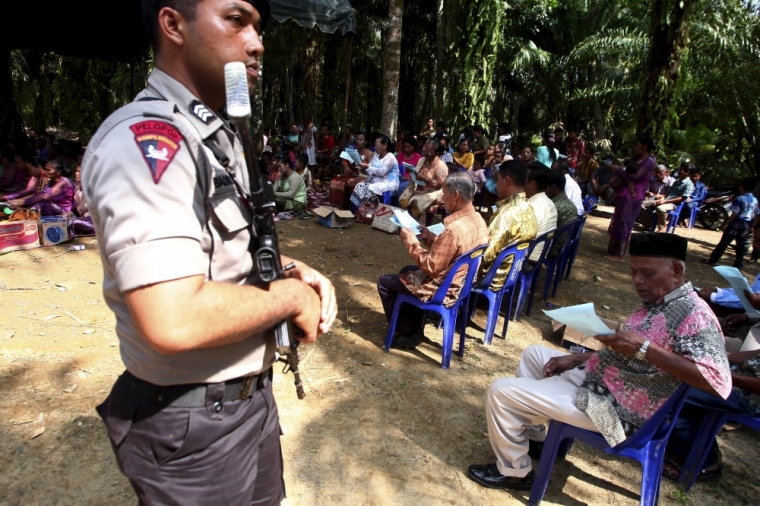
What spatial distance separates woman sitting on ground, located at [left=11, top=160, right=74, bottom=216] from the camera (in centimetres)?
639

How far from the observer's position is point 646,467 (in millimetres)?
2291

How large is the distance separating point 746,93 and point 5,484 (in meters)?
14.2

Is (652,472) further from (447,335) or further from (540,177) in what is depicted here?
(540,177)

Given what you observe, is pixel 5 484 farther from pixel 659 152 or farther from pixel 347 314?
pixel 659 152

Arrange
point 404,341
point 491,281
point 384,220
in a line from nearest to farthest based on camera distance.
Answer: point 404,341, point 491,281, point 384,220

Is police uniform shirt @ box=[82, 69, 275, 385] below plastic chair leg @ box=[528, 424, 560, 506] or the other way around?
the other way around

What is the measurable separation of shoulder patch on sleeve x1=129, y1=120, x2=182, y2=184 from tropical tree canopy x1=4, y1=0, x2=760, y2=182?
7.06m

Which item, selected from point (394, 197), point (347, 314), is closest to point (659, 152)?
point (394, 197)

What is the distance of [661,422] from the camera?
222cm

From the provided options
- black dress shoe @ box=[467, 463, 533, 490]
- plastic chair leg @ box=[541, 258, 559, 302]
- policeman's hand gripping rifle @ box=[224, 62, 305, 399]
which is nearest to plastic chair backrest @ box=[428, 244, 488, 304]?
black dress shoe @ box=[467, 463, 533, 490]

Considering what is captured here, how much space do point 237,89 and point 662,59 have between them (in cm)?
900

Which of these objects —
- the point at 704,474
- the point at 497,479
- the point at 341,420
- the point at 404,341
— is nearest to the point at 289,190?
the point at 404,341

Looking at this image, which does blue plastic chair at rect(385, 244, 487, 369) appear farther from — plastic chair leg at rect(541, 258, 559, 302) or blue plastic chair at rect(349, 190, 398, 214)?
blue plastic chair at rect(349, 190, 398, 214)

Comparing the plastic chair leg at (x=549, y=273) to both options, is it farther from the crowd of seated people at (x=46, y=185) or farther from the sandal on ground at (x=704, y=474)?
the crowd of seated people at (x=46, y=185)
